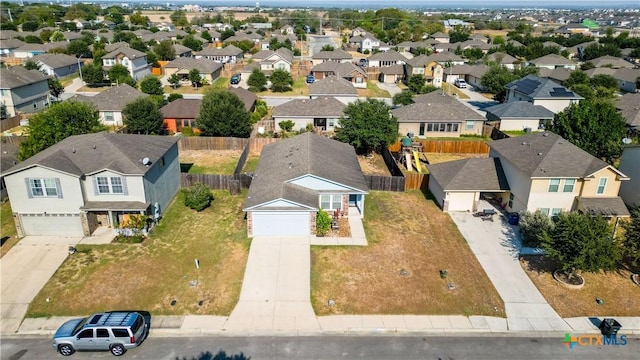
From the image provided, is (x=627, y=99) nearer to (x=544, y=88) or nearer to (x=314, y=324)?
(x=544, y=88)

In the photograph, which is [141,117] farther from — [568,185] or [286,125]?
[568,185]

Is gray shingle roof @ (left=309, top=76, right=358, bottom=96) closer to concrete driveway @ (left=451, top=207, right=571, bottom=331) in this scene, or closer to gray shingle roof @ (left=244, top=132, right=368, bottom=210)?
gray shingle roof @ (left=244, top=132, right=368, bottom=210)

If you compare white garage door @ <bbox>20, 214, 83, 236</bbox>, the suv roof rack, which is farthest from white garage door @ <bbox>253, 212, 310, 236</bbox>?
white garage door @ <bbox>20, 214, 83, 236</bbox>

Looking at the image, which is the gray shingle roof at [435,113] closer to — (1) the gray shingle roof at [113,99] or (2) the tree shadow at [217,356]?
(1) the gray shingle roof at [113,99]

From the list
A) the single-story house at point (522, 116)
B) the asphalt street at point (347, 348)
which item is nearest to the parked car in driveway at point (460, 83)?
the single-story house at point (522, 116)

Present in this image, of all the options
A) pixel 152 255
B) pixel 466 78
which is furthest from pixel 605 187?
pixel 466 78
